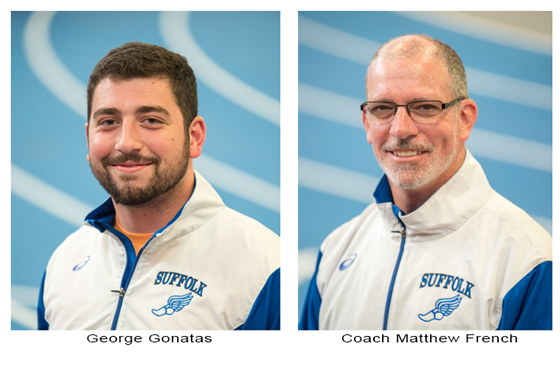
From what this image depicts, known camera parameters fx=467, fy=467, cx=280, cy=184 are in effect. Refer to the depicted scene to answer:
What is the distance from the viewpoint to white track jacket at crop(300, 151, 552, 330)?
1.89m

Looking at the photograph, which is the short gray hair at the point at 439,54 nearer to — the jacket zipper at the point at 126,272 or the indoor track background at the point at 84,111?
the indoor track background at the point at 84,111

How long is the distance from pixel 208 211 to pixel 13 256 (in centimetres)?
98

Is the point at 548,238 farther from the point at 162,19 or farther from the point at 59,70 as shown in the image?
the point at 59,70

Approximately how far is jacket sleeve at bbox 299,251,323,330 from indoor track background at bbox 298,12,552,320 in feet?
0.11

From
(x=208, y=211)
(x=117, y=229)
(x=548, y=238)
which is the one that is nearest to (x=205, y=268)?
(x=208, y=211)

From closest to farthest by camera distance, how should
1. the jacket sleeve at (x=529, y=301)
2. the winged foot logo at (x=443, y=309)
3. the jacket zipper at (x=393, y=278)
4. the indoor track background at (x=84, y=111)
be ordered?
the jacket sleeve at (x=529, y=301), the winged foot logo at (x=443, y=309), the jacket zipper at (x=393, y=278), the indoor track background at (x=84, y=111)

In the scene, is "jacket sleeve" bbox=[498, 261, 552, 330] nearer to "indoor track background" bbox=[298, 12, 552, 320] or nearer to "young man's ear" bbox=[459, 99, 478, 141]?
"indoor track background" bbox=[298, 12, 552, 320]

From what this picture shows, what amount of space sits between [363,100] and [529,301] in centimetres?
116

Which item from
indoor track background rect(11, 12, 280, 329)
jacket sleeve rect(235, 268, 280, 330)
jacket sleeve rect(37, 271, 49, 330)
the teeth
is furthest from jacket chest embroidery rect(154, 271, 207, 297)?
the teeth

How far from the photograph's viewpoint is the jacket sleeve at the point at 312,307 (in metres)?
2.36

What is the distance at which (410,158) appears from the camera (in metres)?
2.08

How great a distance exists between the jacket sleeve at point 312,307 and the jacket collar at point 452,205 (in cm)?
59

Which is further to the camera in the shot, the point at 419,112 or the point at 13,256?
the point at 13,256
